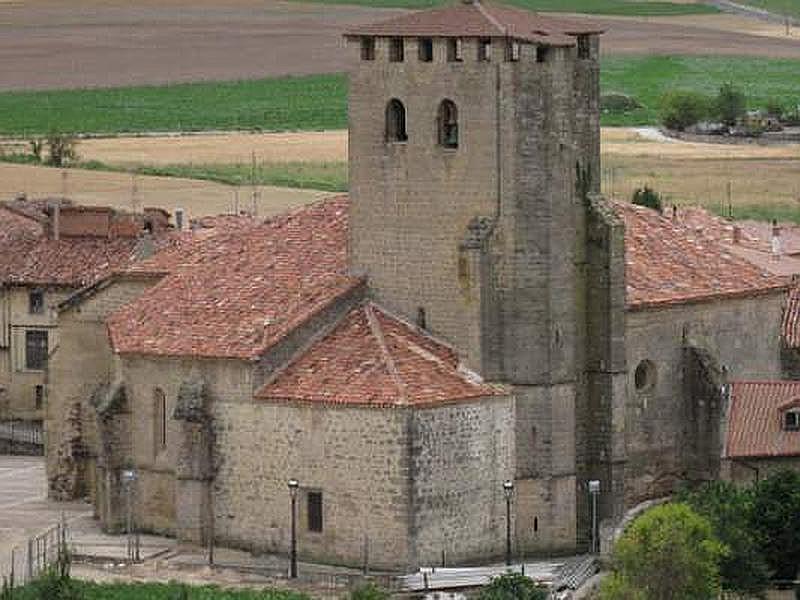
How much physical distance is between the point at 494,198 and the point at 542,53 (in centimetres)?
249

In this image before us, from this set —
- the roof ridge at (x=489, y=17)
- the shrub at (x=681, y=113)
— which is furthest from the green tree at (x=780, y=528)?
the shrub at (x=681, y=113)

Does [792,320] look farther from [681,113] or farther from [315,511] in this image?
[681,113]

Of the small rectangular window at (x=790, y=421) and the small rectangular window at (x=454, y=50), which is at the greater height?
the small rectangular window at (x=454, y=50)

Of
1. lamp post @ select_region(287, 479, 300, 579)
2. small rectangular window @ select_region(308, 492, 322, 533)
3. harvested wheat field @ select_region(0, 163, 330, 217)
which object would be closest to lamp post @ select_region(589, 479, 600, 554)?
small rectangular window @ select_region(308, 492, 322, 533)

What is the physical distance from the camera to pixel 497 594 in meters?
59.5

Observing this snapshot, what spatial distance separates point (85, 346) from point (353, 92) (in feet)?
29.1

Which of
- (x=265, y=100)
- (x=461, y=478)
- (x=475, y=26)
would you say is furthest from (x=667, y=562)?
(x=265, y=100)

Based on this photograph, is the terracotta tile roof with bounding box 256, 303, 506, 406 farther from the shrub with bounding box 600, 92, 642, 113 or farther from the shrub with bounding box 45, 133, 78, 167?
the shrub with bounding box 600, 92, 642, 113

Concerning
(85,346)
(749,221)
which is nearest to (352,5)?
(749,221)

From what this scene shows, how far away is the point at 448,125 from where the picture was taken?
215 ft

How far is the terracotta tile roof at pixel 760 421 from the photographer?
6794cm

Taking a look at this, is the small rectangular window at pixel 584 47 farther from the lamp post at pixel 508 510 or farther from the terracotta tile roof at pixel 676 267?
the lamp post at pixel 508 510

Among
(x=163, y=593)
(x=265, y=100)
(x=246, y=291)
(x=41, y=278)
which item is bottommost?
(x=163, y=593)

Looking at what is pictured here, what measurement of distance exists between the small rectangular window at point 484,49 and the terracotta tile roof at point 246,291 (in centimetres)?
457
